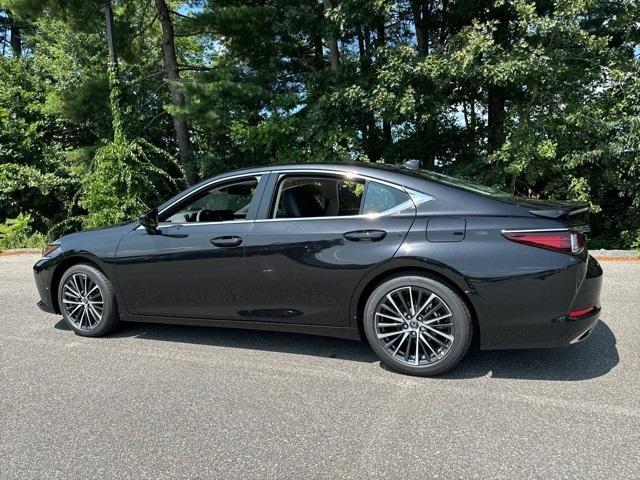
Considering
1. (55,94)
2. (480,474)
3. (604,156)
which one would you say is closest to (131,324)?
(480,474)

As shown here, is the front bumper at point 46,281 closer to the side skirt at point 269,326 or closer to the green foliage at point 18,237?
the side skirt at point 269,326

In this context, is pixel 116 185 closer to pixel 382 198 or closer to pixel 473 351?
pixel 382 198

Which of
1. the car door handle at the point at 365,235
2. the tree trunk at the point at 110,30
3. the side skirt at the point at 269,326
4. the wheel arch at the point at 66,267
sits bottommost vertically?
the side skirt at the point at 269,326

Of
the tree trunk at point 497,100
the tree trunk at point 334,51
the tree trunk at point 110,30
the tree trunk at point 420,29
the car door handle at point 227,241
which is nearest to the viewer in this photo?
the car door handle at point 227,241

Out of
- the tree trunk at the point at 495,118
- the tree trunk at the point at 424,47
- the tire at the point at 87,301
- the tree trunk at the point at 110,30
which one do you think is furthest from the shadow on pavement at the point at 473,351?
the tree trunk at the point at 110,30

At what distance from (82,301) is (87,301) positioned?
0.06 m

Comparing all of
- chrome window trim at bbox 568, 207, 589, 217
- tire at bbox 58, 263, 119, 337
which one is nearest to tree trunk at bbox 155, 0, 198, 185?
tire at bbox 58, 263, 119, 337

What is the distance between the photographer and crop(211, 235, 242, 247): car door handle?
414 cm

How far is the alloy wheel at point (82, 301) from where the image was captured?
479 centimetres

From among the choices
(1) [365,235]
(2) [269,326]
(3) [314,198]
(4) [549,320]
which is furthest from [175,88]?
(4) [549,320]

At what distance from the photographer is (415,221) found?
368cm

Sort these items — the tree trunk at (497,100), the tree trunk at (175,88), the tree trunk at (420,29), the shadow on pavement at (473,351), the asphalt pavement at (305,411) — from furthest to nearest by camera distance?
the tree trunk at (175,88) < the tree trunk at (420,29) < the tree trunk at (497,100) < the shadow on pavement at (473,351) < the asphalt pavement at (305,411)

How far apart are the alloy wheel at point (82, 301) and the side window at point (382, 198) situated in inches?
103

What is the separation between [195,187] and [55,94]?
12061mm
